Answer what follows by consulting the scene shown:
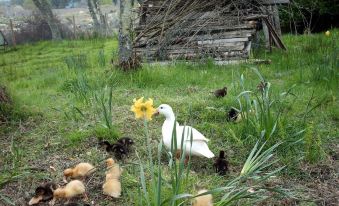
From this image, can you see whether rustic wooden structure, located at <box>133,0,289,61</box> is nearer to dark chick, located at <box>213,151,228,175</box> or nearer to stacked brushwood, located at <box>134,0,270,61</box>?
stacked brushwood, located at <box>134,0,270,61</box>

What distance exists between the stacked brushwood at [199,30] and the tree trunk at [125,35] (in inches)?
49.8

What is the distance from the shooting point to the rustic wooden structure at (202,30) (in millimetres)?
8625

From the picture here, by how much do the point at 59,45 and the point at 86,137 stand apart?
13286 mm

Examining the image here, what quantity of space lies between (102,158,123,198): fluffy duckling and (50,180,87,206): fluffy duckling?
0.17m

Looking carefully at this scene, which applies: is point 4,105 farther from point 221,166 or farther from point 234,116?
point 221,166

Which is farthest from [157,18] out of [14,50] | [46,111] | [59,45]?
[14,50]

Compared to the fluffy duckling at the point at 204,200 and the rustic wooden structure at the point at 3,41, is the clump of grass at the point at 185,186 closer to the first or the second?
the fluffy duckling at the point at 204,200

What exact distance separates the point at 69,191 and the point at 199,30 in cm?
641

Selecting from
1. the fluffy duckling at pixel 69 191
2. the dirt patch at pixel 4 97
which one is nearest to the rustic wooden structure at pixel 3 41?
the dirt patch at pixel 4 97

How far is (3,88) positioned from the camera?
5.10 metres

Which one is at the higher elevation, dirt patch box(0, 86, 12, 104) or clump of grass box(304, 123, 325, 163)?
dirt patch box(0, 86, 12, 104)

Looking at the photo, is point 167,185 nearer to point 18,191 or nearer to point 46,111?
point 18,191

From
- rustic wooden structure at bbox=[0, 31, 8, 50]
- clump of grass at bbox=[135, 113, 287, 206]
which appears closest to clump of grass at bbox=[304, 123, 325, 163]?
clump of grass at bbox=[135, 113, 287, 206]

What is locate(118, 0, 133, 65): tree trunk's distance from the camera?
23.8ft
